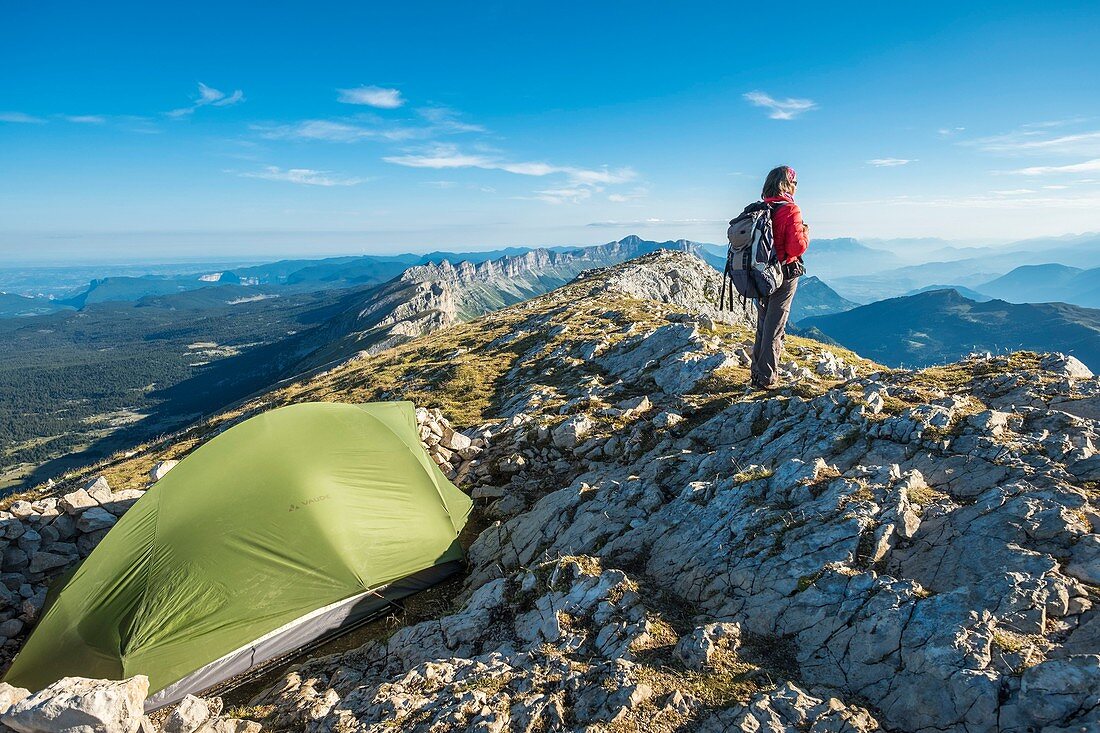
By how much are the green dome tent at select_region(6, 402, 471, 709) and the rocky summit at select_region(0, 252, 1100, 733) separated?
1.15 metres

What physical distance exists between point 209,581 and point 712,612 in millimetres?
10176

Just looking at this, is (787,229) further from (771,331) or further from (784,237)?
(771,331)

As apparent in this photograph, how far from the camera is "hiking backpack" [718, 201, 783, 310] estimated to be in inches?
509

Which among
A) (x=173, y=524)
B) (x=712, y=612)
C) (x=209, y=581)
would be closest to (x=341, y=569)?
(x=209, y=581)

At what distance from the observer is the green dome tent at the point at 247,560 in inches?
372

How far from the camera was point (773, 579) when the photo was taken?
8141 mm

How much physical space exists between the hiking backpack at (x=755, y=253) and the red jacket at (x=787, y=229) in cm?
22

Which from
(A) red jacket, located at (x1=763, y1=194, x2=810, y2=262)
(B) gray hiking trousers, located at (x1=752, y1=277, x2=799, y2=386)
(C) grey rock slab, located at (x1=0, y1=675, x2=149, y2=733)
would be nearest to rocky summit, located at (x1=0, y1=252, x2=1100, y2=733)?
(C) grey rock slab, located at (x1=0, y1=675, x2=149, y2=733)

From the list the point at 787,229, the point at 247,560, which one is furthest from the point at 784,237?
the point at 247,560

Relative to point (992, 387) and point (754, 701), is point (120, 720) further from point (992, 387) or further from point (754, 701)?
point (992, 387)

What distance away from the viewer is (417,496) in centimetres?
1328

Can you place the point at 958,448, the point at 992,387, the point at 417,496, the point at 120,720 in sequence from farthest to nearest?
the point at 417,496
the point at 992,387
the point at 958,448
the point at 120,720

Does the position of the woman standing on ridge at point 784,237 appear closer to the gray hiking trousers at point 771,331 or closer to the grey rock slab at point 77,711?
the gray hiking trousers at point 771,331

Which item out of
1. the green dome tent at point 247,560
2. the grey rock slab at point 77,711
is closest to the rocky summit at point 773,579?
the grey rock slab at point 77,711
